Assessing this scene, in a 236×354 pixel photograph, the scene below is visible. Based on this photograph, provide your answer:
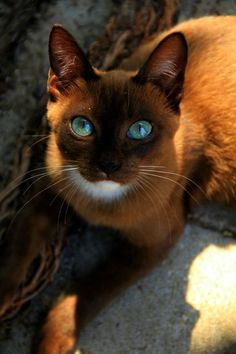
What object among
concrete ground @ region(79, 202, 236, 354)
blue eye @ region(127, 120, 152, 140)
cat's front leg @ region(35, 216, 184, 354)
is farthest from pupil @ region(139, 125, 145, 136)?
concrete ground @ region(79, 202, 236, 354)

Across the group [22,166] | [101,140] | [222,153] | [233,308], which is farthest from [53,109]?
[233,308]

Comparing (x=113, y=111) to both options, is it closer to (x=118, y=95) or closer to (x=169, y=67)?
(x=118, y=95)

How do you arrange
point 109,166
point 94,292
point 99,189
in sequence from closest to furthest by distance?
point 109,166 < point 99,189 < point 94,292

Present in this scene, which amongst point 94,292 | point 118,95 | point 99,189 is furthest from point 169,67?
point 94,292

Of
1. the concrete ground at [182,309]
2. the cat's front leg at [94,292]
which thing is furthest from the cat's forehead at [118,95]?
the concrete ground at [182,309]

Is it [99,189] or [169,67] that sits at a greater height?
[169,67]

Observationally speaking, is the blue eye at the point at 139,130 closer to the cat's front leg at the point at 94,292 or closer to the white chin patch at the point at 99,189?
the white chin patch at the point at 99,189

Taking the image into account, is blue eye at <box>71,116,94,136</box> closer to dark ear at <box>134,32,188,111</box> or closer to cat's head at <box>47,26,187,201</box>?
cat's head at <box>47,26,187,201</box>
